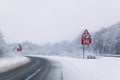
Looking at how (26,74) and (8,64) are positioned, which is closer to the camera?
(26,74)

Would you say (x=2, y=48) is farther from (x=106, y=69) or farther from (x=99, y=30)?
(x=106, y=69)

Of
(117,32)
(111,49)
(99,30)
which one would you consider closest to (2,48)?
(111,49)

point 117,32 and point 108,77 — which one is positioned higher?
point 117,32

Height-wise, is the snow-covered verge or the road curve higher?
the snow-covered verge

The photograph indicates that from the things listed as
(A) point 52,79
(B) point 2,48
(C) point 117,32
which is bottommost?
(A) point 52,79

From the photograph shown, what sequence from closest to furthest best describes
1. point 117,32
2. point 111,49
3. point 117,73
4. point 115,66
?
point 117,73 < point 115,66 < point 111,49 < point 117,32

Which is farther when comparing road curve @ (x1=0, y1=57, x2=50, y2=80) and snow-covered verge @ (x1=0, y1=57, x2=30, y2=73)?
snow-covered verge @ (x1=0, y1=57, x2=30, y2=73)

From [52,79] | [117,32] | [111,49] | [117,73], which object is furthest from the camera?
[117,32]

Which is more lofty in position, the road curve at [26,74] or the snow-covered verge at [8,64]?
the snow-covered verge at [8,64]

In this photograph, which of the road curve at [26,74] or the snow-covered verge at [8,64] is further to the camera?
the snow-covered verge at [8,64]

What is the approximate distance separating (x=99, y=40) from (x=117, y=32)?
1335 cm

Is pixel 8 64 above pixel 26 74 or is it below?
above

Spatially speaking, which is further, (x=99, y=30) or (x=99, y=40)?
(x=99, y=30)

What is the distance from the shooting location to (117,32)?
119m
